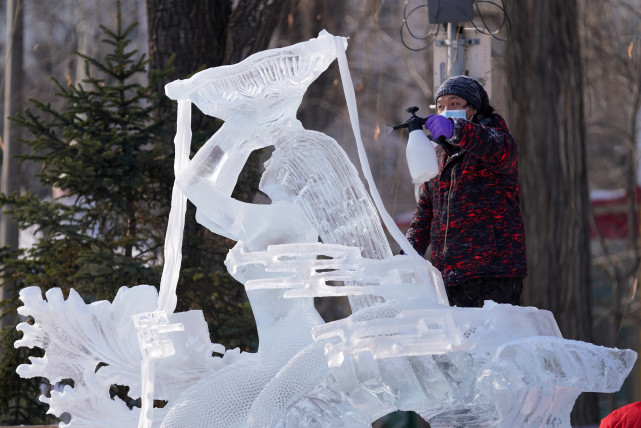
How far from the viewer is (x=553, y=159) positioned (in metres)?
8.74

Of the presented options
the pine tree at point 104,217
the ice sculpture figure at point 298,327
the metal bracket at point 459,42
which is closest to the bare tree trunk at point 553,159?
the metal bracket at point 459,42

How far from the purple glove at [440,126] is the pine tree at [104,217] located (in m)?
3.56

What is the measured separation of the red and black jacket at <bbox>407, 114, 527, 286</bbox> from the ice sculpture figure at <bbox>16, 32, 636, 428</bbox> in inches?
12.3

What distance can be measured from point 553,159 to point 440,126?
206 inches

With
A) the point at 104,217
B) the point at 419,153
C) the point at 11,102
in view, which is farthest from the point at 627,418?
the point at 11,102

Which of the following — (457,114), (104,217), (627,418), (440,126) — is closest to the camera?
(627,418)

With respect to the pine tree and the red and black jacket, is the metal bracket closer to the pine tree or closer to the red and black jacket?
the pine tree

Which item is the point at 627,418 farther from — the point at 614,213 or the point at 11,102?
the point at 614,213

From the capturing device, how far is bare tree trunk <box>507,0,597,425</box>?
863cm

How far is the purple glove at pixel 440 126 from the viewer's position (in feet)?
12.1

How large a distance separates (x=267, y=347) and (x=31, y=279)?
12.4 ft

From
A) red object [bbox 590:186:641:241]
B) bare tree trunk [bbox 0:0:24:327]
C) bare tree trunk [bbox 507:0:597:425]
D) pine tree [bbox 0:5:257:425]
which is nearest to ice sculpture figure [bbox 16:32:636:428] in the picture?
pine tree [bbox 0:5:257:425]

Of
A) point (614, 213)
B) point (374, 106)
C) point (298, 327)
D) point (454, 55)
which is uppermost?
point (374, 106)

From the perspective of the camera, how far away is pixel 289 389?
3533 mm
